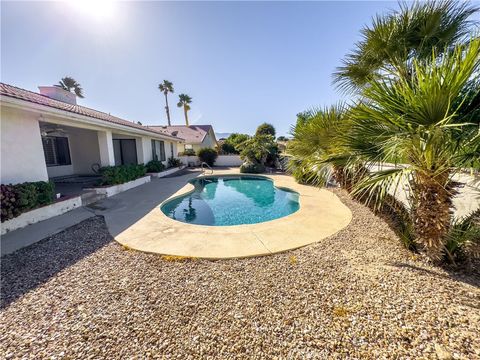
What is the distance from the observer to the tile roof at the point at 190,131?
27.8m

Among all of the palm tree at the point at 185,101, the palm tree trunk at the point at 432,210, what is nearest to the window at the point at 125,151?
the palm tree trunk at the point at 432,210

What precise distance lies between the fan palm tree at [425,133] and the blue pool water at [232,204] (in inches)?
187

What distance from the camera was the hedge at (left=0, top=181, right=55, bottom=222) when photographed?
16.8ft

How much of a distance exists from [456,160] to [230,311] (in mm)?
3683

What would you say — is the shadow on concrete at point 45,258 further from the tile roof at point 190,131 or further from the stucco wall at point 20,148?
the tile roof at point 190,131

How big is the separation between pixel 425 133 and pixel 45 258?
6.94 metres

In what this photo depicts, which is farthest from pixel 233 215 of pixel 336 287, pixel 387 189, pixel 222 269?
pixel 387 189

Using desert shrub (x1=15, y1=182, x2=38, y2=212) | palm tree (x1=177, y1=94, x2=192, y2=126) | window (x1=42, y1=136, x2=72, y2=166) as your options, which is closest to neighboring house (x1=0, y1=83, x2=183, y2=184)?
window (x1=42, y1=136, x2=72, y2=166)

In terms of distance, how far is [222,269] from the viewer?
3.54 m

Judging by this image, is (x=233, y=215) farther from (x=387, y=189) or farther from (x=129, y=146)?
(x=129, y=146)

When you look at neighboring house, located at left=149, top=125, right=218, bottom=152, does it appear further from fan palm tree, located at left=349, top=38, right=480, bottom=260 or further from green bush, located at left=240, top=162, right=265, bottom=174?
fan palm tree, located at left=349, top=38, right=480, bottom=260

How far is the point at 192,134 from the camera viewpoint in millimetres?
29609

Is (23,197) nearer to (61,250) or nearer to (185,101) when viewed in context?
(61,250)

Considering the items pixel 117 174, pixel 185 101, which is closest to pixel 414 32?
pixel 117 174
